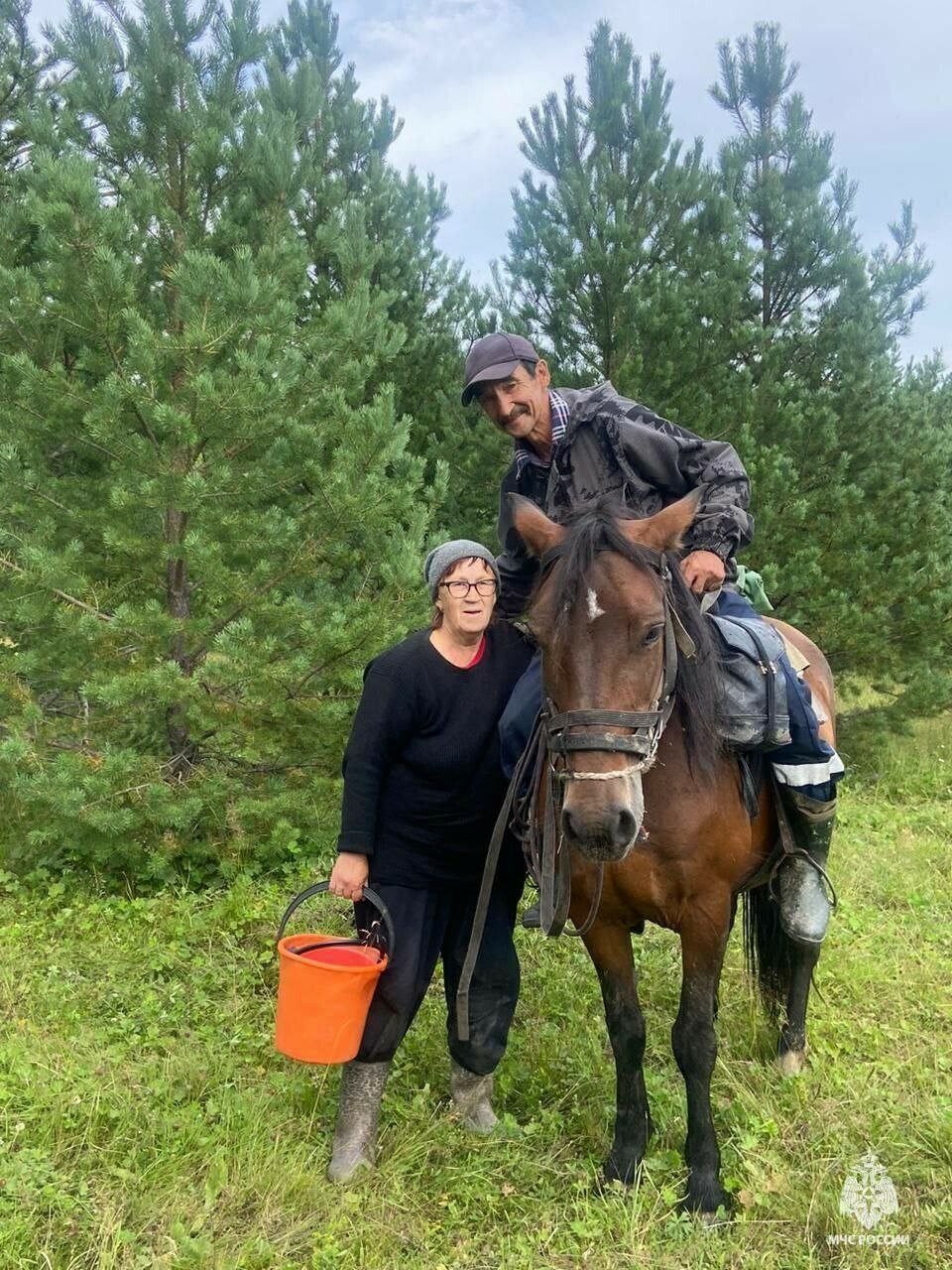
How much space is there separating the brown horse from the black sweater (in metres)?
0.46

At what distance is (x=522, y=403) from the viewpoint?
290 centimetres

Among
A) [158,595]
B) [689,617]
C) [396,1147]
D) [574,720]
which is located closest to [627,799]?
[574,720]

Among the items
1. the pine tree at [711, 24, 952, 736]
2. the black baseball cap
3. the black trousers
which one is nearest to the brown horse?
the black trousers

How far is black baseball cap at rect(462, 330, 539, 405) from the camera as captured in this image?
9.25 feet

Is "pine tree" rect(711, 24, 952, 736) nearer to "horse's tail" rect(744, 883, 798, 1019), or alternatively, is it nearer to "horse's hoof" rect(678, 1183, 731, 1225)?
"horse's tail" rect(744, 883, 798, 1019)

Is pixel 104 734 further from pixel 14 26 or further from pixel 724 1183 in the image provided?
pixel 14 26

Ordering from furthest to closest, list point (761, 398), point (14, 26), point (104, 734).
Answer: point (761, 398) < point (14, 26) < point (104, 734)

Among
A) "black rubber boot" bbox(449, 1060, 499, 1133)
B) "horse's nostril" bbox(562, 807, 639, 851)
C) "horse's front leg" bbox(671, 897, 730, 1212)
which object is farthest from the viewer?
"black rubber boot" bbox(449, 1060, 499, 1133)

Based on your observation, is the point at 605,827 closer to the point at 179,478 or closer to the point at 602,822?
the point at 602,822

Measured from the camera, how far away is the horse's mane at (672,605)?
2.13 metres

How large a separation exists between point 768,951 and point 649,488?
199 cm

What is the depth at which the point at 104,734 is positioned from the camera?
4.81 meters

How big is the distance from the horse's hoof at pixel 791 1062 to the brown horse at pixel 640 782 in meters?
0.68

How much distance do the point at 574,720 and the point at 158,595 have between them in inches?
137
